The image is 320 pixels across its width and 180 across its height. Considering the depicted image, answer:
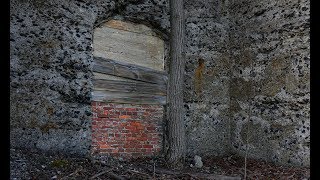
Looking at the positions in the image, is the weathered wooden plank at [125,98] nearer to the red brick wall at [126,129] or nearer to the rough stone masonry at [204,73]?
the red brick wall at [126,129]

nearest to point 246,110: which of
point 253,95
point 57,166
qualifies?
point 253,95

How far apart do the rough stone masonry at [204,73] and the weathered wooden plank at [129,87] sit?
9.2 inches

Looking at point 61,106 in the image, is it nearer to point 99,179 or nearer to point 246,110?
point 99,179

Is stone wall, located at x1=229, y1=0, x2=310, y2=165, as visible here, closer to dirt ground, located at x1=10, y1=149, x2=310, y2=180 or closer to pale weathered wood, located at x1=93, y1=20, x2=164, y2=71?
dirt ground, located at x1=10, y1=149, x2=310, y2=180

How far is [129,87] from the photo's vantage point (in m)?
7.25

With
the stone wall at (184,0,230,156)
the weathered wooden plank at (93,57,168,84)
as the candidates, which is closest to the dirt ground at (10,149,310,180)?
the stone wall at (184,0,230,156)

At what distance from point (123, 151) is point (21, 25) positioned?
304cm

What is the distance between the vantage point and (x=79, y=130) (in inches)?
261

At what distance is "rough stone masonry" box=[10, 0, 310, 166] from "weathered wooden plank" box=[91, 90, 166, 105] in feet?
0.79

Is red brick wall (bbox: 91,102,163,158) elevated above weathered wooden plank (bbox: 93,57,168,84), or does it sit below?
below

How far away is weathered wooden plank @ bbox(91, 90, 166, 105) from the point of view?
693 centimetres

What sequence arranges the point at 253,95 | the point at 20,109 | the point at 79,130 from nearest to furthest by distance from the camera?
the point at 20,109 < the point at 79,130 < the point at 253,95

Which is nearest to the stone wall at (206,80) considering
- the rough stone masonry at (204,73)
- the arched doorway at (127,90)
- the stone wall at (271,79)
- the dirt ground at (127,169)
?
the rough stone masonry at (204,73)

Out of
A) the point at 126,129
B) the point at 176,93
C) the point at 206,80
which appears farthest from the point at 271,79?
the point at 126,129
